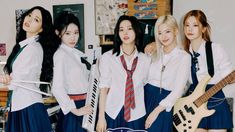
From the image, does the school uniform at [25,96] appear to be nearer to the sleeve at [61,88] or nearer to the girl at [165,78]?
the sleeve at [61,88]

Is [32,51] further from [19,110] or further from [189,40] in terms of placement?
[189,40]

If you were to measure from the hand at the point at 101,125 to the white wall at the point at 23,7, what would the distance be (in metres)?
2.11

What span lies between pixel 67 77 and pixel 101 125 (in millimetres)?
432

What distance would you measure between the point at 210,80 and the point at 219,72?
0.09m

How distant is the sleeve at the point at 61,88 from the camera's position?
2115 mm

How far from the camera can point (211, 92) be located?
2.11 metres

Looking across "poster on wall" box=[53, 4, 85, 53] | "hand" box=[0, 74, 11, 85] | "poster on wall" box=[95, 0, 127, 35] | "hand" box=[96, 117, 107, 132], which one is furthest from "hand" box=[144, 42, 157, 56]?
"poster on wall" box=[53, 4, 85, 53]

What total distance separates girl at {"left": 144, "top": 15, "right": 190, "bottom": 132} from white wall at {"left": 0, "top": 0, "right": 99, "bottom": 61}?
207 cm

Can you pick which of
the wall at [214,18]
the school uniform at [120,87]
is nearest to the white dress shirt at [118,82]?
the school uniform at [120,87]

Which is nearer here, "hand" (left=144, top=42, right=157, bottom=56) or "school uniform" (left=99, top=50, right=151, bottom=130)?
"school uniform" (left=99, top=50, right=151, bottom=130)

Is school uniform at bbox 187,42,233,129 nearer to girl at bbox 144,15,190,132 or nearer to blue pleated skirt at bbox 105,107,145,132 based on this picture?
girl at bbox 144,15,190,132

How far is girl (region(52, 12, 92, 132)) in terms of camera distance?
2129 millimetres

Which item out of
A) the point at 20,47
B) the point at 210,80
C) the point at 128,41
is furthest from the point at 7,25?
the point at 210,80

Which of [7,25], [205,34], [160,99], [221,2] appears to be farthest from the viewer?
[7,25]
